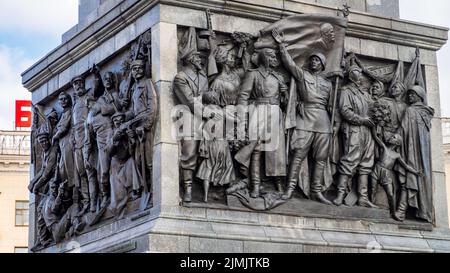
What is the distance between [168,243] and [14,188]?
36374mm

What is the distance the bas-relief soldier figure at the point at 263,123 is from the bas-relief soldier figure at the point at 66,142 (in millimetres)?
3609

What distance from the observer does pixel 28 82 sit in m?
23.7

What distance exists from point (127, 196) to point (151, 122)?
1.48m

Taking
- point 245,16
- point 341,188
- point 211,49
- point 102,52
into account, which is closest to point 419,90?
point 341,188

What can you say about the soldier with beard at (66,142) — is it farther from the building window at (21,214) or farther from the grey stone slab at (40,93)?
the building window at (21,214)

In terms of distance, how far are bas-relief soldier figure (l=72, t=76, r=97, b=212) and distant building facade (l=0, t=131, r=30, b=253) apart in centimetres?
3210

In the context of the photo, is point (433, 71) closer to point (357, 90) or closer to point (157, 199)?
point (357, 90)

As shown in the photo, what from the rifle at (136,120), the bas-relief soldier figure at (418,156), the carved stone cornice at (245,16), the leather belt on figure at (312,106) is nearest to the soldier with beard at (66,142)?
the carved stone cornice at (245,16)

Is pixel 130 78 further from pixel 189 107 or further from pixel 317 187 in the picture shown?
pixel 317 187

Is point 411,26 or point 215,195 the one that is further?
point 411,26

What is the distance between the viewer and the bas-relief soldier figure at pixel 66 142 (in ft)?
71.2

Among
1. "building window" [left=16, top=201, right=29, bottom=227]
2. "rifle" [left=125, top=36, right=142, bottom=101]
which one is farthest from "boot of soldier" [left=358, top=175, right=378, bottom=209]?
"building window" [left=16, top=201, right=29, bottom=227]
